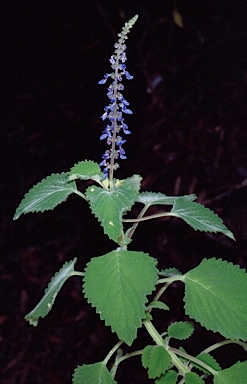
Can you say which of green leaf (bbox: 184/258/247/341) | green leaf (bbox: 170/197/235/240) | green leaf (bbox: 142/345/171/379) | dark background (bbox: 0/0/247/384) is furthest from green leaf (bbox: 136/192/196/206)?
dark background (bbox: 0/0/247/384)

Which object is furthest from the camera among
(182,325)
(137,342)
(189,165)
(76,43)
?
(189,165)

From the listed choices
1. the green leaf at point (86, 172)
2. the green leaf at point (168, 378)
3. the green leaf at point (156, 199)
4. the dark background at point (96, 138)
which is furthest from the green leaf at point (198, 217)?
the dark background at point (96, 138)

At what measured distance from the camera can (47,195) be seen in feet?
2.33

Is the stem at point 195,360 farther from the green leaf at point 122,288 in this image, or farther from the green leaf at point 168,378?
the green leaf at point 122,288

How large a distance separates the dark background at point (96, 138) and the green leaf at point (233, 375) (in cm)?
70

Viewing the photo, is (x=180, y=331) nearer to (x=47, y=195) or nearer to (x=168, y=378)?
(x=168, y=378)

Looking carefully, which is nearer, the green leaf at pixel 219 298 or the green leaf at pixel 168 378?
the green leaf at pixel 219 298

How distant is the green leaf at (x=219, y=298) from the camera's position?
2.15 ft

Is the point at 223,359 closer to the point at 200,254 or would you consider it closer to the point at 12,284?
the point at 200,254

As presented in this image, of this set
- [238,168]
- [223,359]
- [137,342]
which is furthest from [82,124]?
[223,359]

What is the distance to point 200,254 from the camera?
5.13 ft

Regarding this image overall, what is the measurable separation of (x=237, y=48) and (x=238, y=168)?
0.41 metres

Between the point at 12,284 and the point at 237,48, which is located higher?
the point at 237,48

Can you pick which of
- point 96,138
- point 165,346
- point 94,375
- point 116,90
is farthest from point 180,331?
point 96,138
